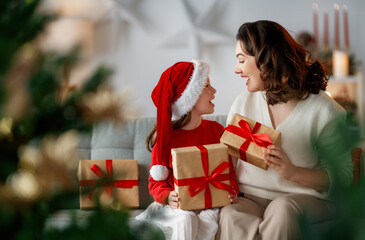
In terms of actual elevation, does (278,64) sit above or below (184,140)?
above

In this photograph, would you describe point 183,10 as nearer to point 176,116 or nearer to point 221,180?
point 176,116

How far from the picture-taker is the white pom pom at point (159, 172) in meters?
1.91

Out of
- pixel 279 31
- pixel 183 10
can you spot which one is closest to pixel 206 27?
pixel 183 10

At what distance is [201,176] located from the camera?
1.67m

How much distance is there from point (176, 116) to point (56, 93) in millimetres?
1748

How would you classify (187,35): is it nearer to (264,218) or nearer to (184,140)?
(184,140)

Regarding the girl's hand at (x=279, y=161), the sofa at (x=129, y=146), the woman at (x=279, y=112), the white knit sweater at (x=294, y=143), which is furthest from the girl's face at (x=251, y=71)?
the sofa at (x=129, y=146)

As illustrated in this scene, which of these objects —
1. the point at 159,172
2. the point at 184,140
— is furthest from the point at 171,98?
the point at 159,172

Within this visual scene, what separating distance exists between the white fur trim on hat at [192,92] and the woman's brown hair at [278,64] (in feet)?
0.79

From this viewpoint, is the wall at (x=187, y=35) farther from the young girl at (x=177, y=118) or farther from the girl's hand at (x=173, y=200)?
the girl's hand at (x=173, y=200)

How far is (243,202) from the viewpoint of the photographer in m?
1.79

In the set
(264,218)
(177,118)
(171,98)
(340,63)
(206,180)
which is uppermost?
(340,63)

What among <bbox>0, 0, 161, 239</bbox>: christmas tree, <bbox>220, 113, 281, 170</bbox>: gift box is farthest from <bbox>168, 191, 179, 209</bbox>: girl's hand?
<bbox>0, 0, 161, 239</bbox>: christmas tree

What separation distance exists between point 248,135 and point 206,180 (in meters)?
0.25
